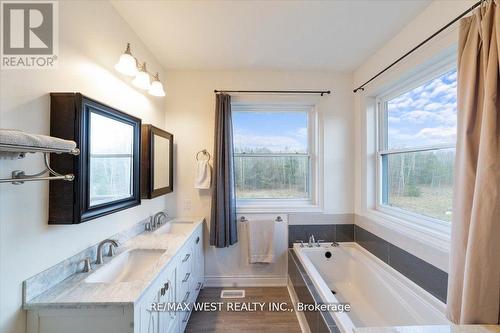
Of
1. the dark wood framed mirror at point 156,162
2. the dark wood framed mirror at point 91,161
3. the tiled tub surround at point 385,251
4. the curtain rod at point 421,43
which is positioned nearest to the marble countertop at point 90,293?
the dark wood framed mirror at point 91,161

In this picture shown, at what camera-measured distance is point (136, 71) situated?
1.70m

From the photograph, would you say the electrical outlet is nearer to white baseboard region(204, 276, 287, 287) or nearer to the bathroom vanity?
the bathroom vanity

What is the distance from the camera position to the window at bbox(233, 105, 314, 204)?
9.49 feet

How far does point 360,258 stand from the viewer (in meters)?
2.45

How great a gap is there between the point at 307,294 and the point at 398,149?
1.65 meters

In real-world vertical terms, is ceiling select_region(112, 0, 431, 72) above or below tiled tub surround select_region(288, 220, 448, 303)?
above

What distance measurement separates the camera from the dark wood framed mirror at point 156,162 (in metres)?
2.05

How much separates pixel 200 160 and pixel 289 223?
4.43ft

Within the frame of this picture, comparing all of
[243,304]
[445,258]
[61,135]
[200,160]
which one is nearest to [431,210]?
[445,258]

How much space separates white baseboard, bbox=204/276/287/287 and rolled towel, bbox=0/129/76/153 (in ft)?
7.59

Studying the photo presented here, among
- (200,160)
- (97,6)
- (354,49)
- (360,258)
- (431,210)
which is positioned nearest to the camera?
(97,6)

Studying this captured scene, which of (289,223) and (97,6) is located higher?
(97,6)

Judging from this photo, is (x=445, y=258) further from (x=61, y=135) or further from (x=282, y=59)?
(x=61, y=135)

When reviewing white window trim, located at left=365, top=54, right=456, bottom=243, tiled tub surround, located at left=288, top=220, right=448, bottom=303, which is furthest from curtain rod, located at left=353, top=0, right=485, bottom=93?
tiled tub surround, located at left=288, top=220, right=448, bottom=303
